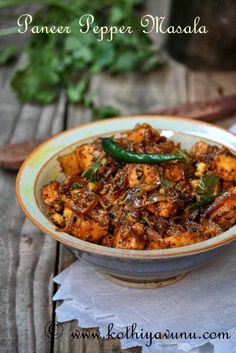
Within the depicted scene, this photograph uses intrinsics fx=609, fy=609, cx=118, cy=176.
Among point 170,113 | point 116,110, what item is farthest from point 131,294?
point 116,110

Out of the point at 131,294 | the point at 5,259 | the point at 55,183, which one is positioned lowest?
the point at 5,259

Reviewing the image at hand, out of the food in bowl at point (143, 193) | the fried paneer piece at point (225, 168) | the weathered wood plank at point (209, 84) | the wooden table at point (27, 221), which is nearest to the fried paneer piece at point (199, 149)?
the food in bowl at point (143, 193)

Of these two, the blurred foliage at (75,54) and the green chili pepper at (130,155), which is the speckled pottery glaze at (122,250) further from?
the blurred foliage at (75,54)

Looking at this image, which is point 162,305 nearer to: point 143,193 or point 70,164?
point 143,193

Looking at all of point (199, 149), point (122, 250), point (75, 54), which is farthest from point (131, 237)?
point (75, 54)

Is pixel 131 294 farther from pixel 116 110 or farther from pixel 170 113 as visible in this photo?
pixel 116 110

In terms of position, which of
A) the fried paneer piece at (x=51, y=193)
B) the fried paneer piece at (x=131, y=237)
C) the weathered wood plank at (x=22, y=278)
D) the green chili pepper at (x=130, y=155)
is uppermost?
the green chili pepper at (x=130, y=155)
